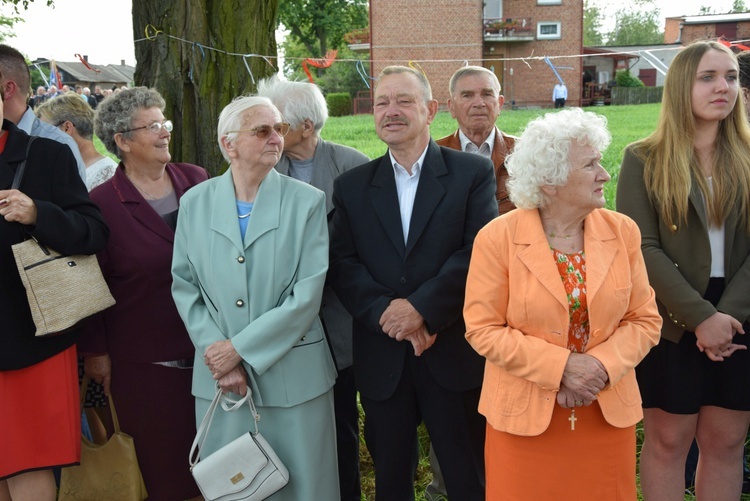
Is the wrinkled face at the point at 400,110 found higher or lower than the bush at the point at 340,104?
lower

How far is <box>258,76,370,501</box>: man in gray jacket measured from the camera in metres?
3.76

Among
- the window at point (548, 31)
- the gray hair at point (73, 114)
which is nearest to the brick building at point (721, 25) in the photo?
the window at point (548, 31)

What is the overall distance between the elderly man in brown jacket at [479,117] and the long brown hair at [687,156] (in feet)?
3.70

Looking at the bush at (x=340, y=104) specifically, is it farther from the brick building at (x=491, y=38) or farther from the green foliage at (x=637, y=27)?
the green foliage at (x=637, y=27)

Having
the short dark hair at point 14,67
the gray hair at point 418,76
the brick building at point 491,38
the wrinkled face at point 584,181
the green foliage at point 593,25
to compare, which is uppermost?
the green foliage at point 593,25

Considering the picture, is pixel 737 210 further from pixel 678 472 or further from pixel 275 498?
pixel 275 498

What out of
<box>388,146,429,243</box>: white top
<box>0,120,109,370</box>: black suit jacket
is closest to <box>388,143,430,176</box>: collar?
<box>388,146,429,243</box>: white top

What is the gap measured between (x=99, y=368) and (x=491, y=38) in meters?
43.6

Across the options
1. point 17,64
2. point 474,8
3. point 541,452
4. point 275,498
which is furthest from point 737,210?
Result: point 474,8

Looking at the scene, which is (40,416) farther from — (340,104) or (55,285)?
(340,104)

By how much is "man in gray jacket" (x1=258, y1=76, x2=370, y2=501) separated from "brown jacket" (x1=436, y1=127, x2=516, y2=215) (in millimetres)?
780

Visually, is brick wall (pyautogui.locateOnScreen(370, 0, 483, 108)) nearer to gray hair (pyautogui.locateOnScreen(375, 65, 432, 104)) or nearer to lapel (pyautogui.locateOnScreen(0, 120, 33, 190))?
gray hair (pyautogui.locateOnScreen(375, 65, 432, 104))

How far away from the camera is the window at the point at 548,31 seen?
45.7 metres

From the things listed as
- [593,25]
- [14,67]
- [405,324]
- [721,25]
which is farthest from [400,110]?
[593,25]
